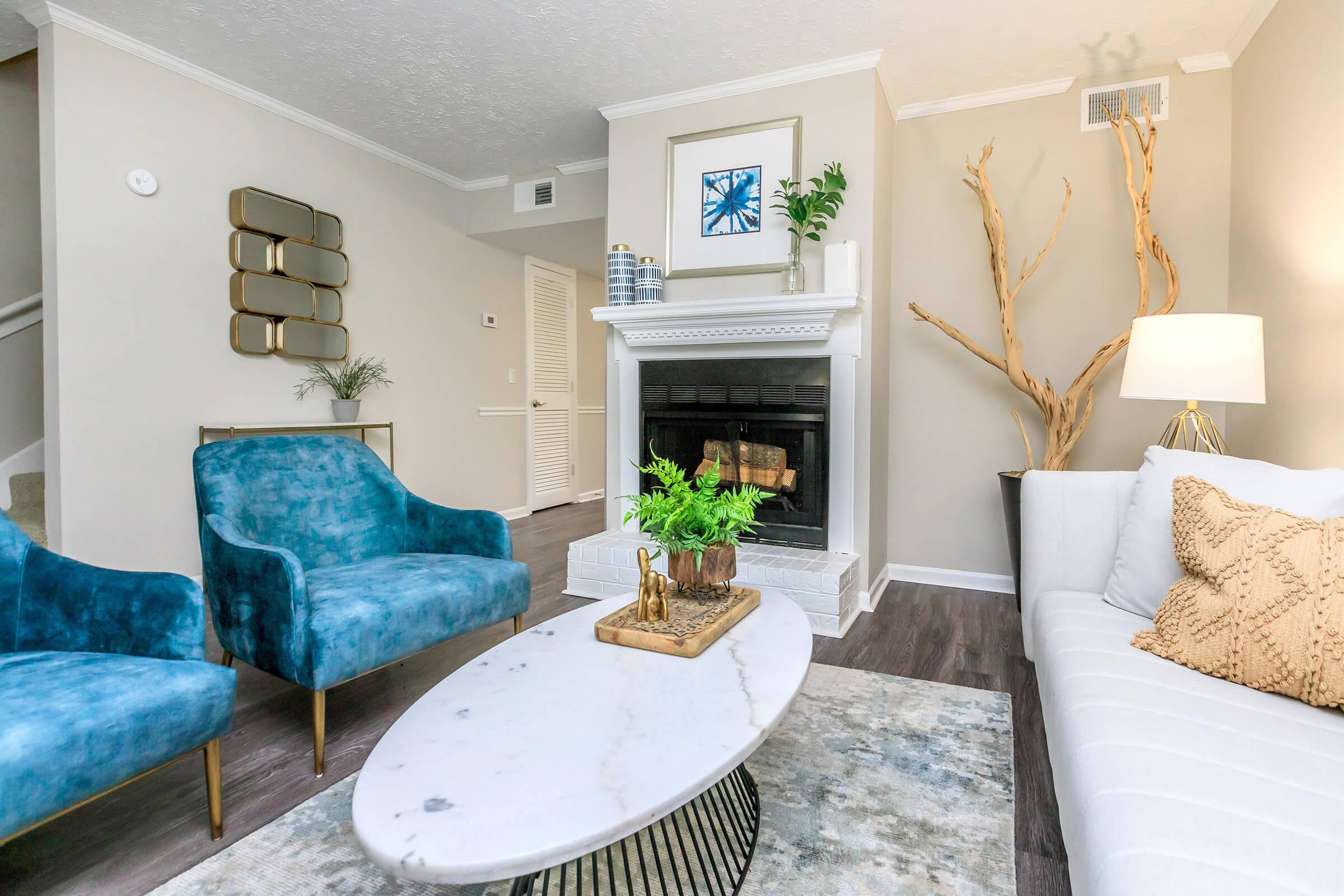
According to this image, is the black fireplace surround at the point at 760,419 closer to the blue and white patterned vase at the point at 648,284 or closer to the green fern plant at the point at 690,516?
the blue and white patterned vase at the point at 648,284

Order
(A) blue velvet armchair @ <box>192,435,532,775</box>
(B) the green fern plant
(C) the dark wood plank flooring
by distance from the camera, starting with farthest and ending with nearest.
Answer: (A) blue velvet armchair @ <box>192,435,532,775</box>
(B) the green fern plant
(C) the dark wood plank flooring

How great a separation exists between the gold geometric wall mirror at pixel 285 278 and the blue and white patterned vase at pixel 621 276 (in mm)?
1692

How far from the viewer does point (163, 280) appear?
3.21 meters

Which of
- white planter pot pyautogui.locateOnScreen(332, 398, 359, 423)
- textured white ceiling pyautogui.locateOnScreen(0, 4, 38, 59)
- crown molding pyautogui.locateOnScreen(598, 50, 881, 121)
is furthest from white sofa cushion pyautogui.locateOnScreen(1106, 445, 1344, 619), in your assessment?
textured white ceiling pyautogui.locateOnScreen(0, 4, 38, 59)

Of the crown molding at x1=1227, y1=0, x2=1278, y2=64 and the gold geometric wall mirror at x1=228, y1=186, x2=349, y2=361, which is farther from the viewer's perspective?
the gold geometric wall mirror at x1=228, y1=186, x2=349, y2=361

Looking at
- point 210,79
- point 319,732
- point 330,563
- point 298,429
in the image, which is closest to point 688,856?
point 319,732

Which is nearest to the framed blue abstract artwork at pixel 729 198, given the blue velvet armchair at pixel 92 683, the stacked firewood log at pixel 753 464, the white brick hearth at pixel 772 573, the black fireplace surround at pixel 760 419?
the black fireplace surround at pixel 760 419

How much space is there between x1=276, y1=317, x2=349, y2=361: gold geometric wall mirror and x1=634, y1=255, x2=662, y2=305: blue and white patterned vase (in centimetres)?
184

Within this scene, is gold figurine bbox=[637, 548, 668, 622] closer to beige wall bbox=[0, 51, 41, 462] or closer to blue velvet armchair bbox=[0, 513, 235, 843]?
blue velvet armchair bbox=[0, 513, 235, 843]

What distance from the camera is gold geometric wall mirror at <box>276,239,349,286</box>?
3709mm

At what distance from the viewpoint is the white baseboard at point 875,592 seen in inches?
126

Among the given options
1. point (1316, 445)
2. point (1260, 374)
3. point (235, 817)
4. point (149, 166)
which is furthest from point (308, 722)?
point (1316, 445)

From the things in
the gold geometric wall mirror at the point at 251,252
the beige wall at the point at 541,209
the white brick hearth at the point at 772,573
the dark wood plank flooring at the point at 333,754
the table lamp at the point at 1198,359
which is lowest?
the dark wood plank flooring at the point at 333,754

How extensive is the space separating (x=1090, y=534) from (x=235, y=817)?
2.30m
